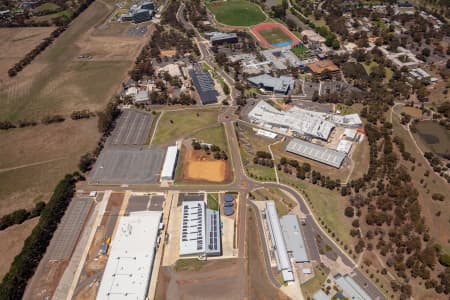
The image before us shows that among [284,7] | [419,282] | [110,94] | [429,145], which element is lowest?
[419,282]

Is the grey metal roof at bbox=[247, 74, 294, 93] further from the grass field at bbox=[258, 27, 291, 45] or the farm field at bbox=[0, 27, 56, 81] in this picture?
the farm field at bbox=[0, 27, 56, 81]

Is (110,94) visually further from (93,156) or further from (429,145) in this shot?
(429,145)

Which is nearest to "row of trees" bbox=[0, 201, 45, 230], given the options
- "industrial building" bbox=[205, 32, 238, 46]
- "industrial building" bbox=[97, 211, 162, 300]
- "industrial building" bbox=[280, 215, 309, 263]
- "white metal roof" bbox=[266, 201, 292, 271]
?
"industrial building" bbox=[97, 211, 162, 300]

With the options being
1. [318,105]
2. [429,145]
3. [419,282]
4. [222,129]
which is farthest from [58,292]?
[429,145]

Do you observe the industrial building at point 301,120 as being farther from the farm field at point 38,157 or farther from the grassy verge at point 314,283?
the farm field at point 38,157

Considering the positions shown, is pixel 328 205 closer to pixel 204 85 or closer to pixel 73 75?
pixel 204 85

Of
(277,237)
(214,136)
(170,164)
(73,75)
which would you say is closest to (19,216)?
(170,164)
